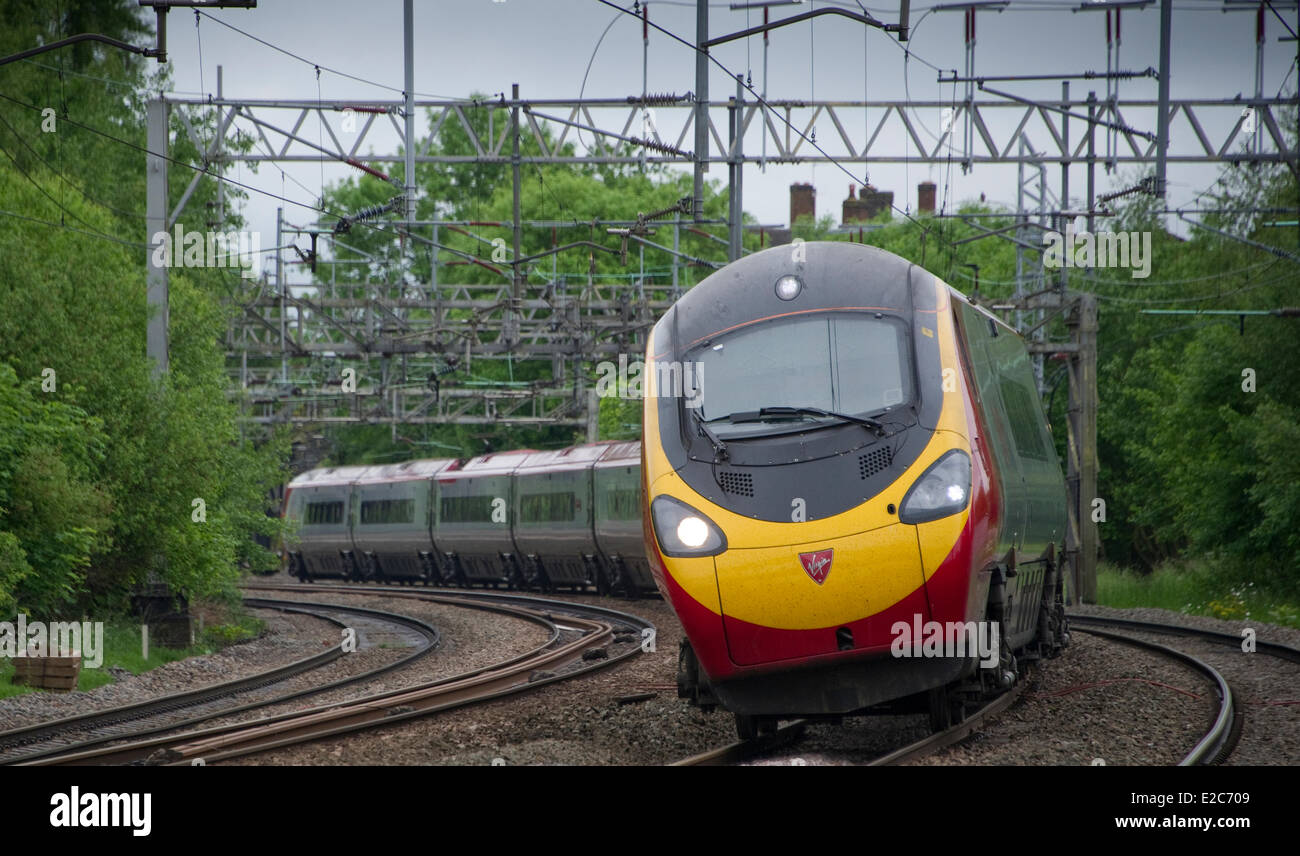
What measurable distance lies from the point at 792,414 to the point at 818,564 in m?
1.01

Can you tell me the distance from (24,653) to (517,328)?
16.1 m

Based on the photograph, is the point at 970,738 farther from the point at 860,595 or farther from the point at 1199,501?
the point at 1199,501

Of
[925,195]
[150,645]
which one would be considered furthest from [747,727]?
[925,195]

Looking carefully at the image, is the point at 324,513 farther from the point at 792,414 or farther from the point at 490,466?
the point at 792,414

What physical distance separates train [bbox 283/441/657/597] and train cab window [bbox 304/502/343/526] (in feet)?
0.10

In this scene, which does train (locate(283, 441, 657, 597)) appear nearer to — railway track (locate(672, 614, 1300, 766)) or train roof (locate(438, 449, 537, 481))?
train roof (locate(438, 449, 537, 481))

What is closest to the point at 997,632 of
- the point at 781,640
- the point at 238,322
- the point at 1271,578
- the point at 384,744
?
the point at 781,640

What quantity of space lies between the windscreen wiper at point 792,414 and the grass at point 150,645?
8824 millimetres

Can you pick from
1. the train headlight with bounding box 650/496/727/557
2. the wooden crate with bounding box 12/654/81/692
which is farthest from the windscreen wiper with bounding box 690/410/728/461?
the wooden crate with bounding box 12/654/81/692

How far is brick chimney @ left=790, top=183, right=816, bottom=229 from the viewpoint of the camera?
2899 inches

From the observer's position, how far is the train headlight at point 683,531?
9.30 metres

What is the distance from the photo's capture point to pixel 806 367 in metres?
9.80
